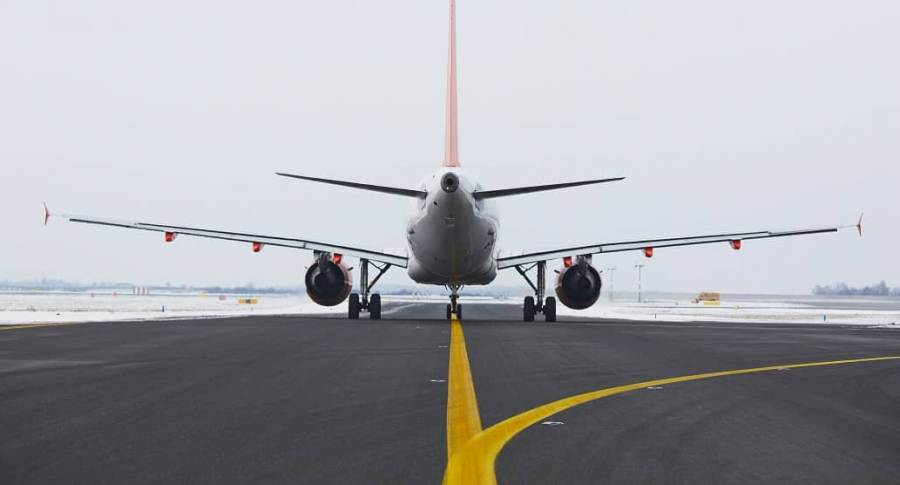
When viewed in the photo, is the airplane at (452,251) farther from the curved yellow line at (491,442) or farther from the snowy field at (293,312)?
the curved yellow line at (491,442)

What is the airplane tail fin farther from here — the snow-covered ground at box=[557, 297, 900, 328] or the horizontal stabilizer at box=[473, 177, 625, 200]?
Answer: the snow-covered ground at box=[557, 297, 900, 328]

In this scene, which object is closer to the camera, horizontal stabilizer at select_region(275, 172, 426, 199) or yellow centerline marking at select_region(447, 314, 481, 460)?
yellow centerline marking at select_region(447, 314, 481, 460)

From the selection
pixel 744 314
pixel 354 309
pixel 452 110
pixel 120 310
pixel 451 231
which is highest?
pixel 452 110

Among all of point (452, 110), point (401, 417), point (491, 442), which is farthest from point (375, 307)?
point (491, 442)

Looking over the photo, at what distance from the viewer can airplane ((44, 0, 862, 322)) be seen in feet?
88.8

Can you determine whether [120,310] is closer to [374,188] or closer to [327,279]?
[327,279]

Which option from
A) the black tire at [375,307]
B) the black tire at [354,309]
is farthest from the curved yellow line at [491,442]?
the black tire at [354,309]

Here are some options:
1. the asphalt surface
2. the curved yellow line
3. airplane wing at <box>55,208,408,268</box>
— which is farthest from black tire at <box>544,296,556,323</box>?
the curved yellow line

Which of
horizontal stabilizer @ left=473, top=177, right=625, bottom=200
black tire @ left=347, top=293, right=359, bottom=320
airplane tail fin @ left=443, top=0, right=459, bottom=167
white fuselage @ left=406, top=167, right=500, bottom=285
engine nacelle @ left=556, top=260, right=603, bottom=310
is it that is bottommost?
black tire @ left=347, top=293, right=359, bottom=320

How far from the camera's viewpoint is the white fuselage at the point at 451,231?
25.7m

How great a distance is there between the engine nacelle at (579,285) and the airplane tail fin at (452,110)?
6.94m

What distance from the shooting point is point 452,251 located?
93.2 feet

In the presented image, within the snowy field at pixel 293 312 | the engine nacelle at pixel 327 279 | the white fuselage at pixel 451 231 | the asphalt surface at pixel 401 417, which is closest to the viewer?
the asphalt surface at pixel 401 417

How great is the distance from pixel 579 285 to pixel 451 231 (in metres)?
8.22
